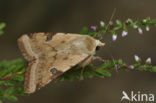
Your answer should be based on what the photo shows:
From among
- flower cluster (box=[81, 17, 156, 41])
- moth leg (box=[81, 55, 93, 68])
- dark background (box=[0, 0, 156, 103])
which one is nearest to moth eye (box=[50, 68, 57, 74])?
moth leg (box=[81, 55, 93, 68])

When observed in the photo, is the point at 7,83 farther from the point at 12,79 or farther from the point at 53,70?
the point at 53,70

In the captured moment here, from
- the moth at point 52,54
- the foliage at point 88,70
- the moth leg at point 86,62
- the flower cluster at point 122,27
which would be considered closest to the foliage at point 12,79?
the foliage at point 88,70

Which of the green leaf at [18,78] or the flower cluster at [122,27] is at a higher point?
the flower cluster at [122,27]

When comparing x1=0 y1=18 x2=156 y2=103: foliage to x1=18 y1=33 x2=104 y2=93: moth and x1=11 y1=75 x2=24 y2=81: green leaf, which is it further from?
x1=18 y1=33 x2=104 y2=93: moth

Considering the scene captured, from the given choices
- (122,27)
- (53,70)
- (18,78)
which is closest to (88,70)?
(53,70)

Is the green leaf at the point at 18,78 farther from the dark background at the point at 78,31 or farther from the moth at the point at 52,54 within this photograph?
the dark background at the point at 78,31

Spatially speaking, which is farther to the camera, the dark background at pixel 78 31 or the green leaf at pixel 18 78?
the dark background at pixel 78 31

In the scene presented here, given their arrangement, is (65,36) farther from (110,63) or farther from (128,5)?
(128,5)
